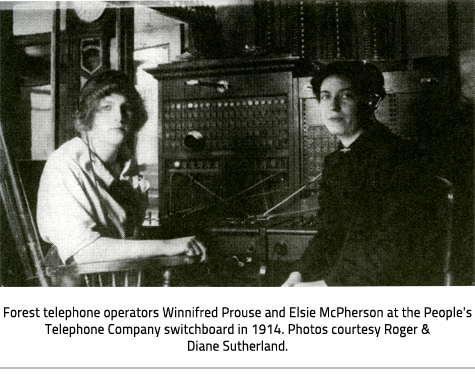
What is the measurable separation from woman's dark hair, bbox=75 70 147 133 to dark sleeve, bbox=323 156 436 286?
974mm

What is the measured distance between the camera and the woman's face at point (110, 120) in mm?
1757

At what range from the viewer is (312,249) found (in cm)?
167

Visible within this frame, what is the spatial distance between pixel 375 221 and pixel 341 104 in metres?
0.50

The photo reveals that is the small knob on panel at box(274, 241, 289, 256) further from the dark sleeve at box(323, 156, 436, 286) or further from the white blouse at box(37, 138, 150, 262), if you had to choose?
the white blouse at box(37, 138, 150, 262)

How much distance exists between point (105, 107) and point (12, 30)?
1.77 ft

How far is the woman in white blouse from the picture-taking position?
160cm

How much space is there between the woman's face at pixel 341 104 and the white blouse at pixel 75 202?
0.89m

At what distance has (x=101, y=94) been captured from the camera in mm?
1786

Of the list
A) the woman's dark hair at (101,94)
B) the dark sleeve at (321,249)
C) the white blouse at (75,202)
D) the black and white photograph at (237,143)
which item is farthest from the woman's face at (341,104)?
the white blouse at (75,202)

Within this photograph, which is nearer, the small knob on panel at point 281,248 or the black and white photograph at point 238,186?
the black and white photograph at point 238,186

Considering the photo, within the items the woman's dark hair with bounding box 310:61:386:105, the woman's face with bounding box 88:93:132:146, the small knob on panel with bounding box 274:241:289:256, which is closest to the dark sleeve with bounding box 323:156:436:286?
the small knob on panel with bounding box 274:241:289:256
